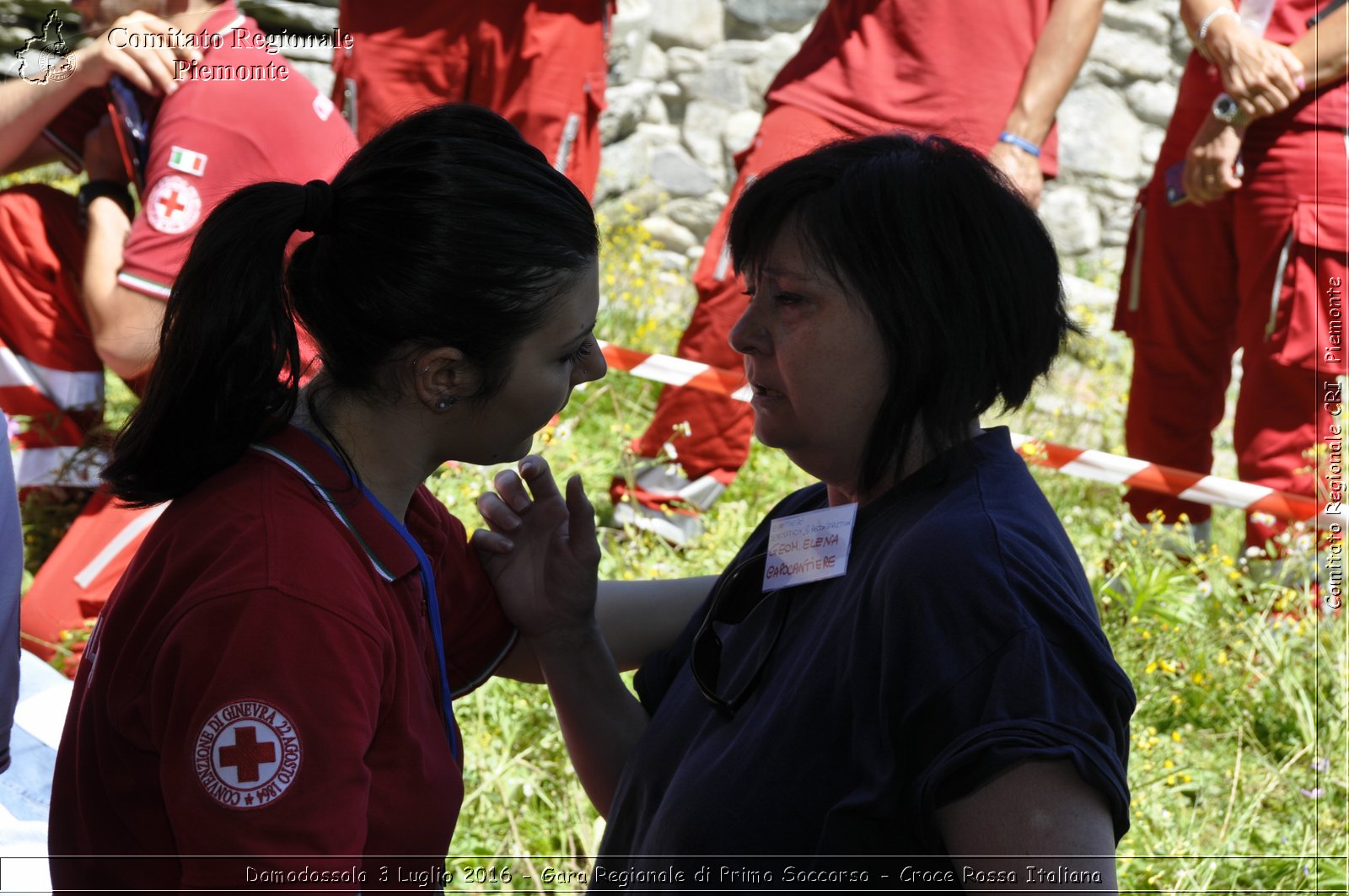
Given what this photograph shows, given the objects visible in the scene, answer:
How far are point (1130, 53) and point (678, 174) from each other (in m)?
2.70

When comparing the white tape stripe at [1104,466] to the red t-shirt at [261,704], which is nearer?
the red t-shirt at [261,704]

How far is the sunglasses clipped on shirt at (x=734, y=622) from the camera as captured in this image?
1467 mm

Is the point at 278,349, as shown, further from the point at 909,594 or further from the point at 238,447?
the point at 909,594

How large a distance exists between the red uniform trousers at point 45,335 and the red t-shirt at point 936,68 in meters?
2.12

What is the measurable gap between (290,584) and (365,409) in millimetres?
318

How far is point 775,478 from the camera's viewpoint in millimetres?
4547

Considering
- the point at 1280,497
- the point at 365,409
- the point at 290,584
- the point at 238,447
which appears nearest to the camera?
the point at 290,584

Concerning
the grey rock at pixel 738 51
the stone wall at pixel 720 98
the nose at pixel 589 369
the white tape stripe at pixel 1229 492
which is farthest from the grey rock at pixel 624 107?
the nose at pixel 589 369

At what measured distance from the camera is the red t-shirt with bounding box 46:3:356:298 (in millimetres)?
2797

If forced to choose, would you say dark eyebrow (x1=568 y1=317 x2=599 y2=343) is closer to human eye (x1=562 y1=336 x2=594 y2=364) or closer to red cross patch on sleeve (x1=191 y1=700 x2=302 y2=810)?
human eye (x1=562 y1=336 x2=594 y2=364)

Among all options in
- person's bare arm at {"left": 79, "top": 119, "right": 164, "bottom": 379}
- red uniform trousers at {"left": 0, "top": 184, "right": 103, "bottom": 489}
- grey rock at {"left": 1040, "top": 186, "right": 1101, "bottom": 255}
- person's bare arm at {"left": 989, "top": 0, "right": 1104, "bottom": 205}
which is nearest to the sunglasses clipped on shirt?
person's bare arm at {"left": 79, "top": 119, "right": 164, "bottom": 379}

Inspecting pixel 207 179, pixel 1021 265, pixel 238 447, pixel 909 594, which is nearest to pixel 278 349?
pixel 238 447

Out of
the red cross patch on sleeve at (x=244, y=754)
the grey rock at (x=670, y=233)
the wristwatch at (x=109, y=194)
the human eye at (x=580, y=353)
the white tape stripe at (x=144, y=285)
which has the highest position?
the human eye at (x=580, y=353)

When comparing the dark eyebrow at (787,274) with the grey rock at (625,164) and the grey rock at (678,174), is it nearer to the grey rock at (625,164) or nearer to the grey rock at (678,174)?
the grey rock at (625,164)
